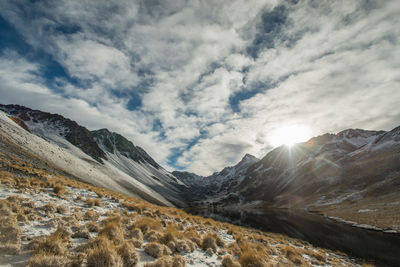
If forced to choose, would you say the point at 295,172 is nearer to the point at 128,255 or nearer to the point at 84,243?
the point at 128,255

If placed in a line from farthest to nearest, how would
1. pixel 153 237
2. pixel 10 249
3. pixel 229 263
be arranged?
pixel 153 237 < pixel 229 263 < pixel 10 249

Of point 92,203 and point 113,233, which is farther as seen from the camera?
point 92,203

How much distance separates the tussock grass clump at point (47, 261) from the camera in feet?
13.7

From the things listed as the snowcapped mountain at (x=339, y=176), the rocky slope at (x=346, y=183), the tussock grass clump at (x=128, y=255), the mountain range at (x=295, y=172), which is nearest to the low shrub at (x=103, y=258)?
the tussock grass clump at (x=128, y=255)

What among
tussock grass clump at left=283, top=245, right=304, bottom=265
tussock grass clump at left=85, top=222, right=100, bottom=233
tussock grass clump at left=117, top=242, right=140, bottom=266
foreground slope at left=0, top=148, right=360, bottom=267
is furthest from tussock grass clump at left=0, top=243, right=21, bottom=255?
tussock grass clump at left=283, top=245, right=304, bottom=265

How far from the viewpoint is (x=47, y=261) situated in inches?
169

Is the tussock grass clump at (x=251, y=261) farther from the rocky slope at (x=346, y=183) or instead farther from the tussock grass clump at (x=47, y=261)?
the rocky slope at (x=346, y=183)

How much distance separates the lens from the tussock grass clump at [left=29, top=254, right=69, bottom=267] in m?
4.17

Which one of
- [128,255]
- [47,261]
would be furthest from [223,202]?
[47,261]

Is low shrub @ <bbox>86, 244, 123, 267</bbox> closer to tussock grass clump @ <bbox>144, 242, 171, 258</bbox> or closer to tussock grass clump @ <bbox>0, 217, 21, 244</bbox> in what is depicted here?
tussock grass clump @ <bbox>144, 242, 171, 258</bbox>

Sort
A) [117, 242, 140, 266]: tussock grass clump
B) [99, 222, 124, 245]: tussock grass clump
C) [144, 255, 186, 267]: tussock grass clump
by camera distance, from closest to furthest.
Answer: [117, 242, 140, 266]: tussock grass clump, [144, 255, 186, 267]: tussock grass clump, [99, 222, 124, 245]: tussock grass clump

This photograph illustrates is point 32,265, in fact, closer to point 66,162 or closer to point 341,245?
point 341,245

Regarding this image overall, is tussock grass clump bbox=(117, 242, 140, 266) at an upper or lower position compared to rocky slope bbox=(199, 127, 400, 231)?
lower

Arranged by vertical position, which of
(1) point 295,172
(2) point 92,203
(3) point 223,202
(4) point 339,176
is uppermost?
(1) point 295,172
